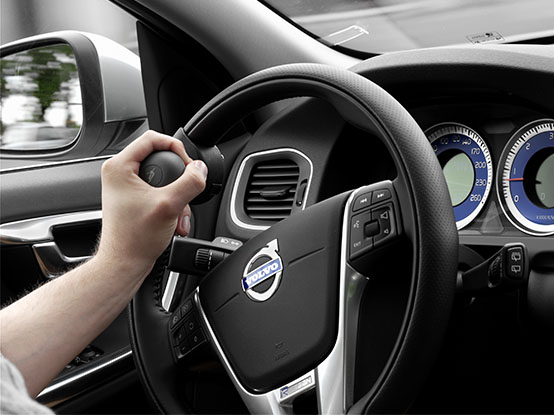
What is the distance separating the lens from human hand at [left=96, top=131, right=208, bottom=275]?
3.18 ft

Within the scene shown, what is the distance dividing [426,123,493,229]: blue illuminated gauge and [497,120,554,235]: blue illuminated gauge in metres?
0.03

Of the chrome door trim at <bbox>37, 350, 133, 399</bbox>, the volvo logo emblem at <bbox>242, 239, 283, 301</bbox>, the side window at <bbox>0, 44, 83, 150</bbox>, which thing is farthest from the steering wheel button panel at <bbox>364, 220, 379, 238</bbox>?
the side window at <bbox>0, 44, 83, 150</bbox>

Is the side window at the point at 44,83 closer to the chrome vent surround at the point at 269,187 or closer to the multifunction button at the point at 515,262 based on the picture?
the chrome vent surround at the point at 269,187

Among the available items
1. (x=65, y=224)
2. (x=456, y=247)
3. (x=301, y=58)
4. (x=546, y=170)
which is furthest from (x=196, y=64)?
(x=456, y=247)

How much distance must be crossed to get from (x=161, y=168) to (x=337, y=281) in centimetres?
28

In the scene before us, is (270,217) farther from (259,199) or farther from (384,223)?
(384,223)

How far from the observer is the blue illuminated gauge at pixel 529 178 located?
1.23 meters

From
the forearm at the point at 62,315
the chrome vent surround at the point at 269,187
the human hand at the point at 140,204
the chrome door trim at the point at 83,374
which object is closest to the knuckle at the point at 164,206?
the human hand at the point at 140,204

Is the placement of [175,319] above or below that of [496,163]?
below

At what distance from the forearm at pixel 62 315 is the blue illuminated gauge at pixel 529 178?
0.64 metres

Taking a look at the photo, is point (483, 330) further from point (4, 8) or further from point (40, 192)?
point (4, 8)

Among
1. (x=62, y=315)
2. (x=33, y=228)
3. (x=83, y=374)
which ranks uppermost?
(x=62, y=315)

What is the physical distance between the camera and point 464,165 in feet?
4.42

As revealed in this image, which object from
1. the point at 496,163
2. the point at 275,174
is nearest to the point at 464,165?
the point at 496,163
